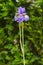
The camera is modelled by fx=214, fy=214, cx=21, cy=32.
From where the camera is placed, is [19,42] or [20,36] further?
[19,42]

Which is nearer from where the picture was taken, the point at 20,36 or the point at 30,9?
the point at 20,36

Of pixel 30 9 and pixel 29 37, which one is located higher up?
pixel 30 9

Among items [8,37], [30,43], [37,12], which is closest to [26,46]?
[30,43]

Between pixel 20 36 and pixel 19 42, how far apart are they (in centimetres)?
14

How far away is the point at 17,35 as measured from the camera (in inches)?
73.2

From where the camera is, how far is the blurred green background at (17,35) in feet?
5.91

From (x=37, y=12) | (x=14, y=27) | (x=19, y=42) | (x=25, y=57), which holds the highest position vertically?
(x=37, y=12)

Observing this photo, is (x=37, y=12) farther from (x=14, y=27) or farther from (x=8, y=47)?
(x=8, y=47)

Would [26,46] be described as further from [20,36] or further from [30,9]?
[30,9]

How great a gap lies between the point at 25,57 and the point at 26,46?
93 mm

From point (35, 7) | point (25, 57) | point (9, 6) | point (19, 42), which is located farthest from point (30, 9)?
point (25, 57)

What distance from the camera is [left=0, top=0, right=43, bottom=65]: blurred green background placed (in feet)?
5.91

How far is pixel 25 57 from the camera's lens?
1.80 m

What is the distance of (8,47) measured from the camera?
6.01ft
